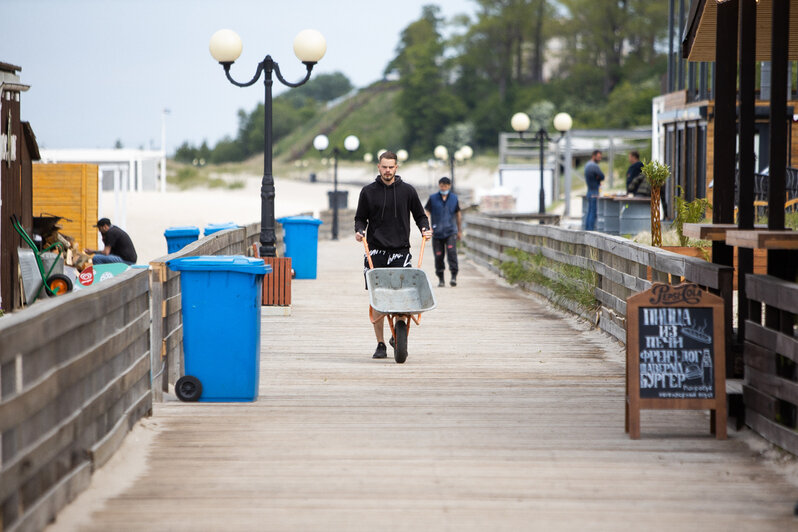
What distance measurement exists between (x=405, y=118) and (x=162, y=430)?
13619 cm

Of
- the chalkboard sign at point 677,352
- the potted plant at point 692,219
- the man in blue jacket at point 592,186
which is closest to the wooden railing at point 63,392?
the chalkboard sign at point 677,352

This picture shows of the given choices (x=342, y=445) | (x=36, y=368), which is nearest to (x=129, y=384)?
(x=342, y=445)

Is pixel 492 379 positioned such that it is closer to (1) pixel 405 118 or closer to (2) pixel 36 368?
(2) pixel 36 368

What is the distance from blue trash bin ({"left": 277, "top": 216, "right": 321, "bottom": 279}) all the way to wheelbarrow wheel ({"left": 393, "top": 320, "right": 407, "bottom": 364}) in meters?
10.7

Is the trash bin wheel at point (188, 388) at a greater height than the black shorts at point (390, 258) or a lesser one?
lesser

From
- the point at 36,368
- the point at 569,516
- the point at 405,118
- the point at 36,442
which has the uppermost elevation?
the point at 405,118

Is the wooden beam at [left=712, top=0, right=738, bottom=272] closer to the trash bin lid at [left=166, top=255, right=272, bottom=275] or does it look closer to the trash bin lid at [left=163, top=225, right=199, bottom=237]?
the trash bin lid at [left=166, top=255, right=272, bottom=275]

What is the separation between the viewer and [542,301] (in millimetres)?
15773

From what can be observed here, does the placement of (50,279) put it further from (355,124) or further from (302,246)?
(355,124)

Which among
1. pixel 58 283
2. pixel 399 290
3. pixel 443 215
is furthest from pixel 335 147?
pixel 399 290

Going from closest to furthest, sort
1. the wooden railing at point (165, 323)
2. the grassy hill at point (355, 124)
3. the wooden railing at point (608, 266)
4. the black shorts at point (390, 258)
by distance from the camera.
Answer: the wooden railing at point (165, 323) < the wooden railing at point (608, 266) < the black shorts at point (390, 258) < the grassy hill at point (355, 124)

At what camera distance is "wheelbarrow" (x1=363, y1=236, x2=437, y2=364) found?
9.78m

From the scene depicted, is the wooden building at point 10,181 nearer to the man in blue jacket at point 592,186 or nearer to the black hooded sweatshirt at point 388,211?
the black hooded sweatshirt at point 388,211

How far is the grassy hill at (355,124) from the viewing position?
159150 millimetres
